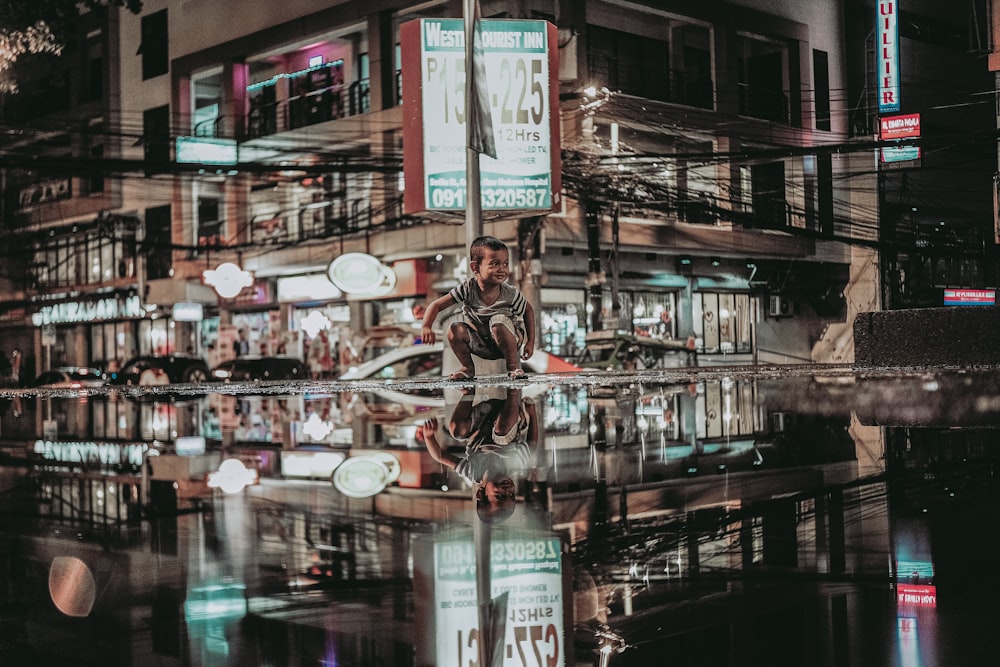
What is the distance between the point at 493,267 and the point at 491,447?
12.7ft

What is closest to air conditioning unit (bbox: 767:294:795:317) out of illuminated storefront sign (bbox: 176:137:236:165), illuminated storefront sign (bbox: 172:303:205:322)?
illuminated storefront sign (bbox: 176:137:236:165)

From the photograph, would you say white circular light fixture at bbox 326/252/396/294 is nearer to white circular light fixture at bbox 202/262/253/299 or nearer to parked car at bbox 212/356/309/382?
parked car at bbox 212/356/309/382

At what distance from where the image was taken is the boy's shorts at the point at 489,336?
32.0 ft

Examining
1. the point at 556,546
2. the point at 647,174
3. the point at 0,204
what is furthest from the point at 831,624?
the point at 0,204

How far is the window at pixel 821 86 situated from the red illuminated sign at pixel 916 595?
29.1 metres

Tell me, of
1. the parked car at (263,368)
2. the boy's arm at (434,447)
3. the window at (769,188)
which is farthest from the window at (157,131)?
the boy's arm at (434,447)

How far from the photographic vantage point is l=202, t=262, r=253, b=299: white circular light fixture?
34969 millimetres

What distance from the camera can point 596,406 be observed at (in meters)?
10.8

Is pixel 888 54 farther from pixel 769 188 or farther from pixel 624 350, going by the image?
pixel 624 350

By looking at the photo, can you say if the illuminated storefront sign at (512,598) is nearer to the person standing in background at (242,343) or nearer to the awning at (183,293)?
the person standing in background at (242,343)

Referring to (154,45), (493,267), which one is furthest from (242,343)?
(493,267)

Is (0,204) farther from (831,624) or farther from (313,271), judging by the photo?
(831,624)

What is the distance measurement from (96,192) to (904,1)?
29.9m

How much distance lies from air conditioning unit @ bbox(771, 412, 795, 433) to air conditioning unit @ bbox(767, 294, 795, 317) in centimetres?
2973
